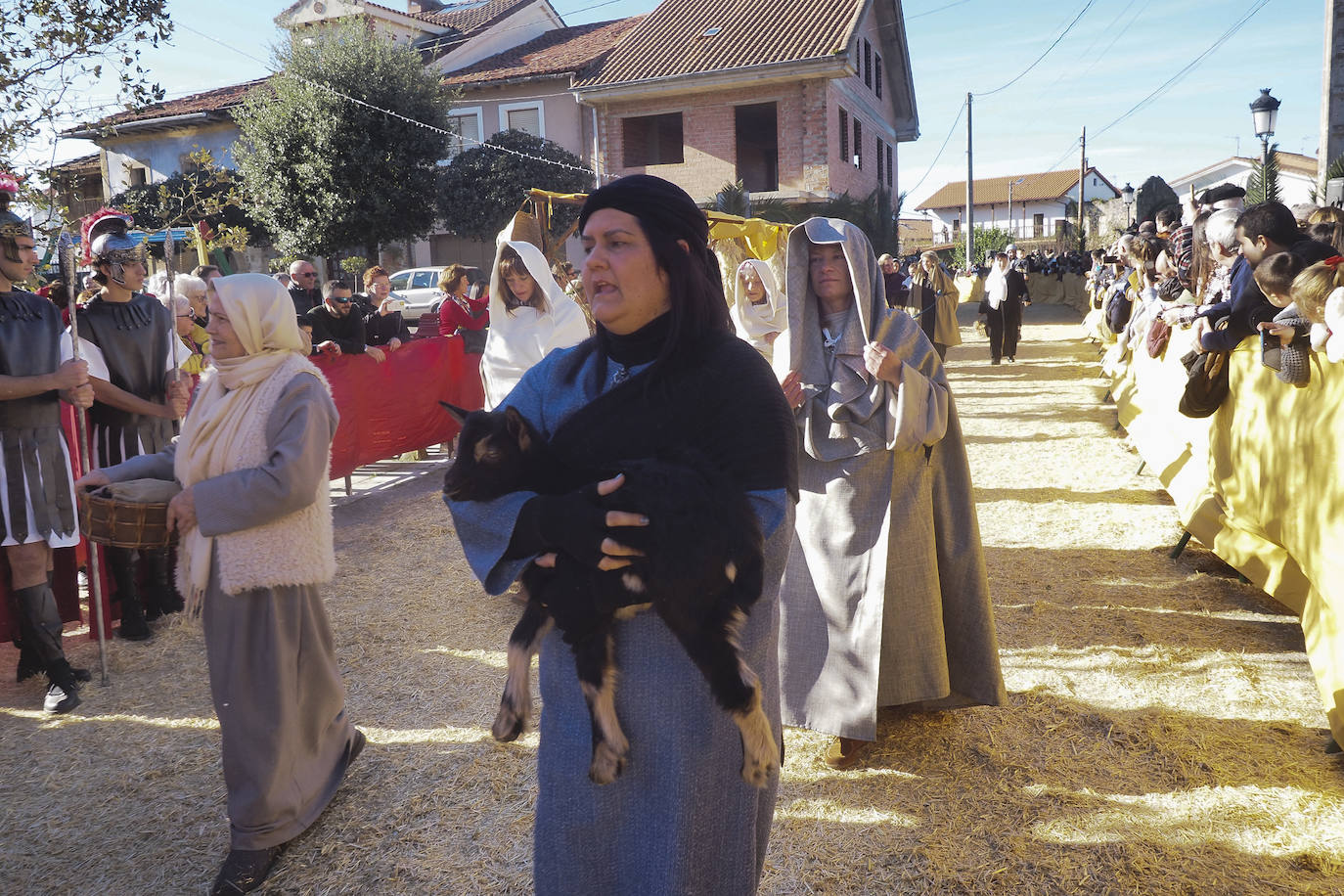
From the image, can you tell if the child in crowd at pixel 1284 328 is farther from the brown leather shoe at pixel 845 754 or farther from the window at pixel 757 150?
the window at pixel 757 150

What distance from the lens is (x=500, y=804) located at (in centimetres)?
345

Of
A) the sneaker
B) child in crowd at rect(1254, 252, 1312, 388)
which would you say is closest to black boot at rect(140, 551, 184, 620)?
the sneaker

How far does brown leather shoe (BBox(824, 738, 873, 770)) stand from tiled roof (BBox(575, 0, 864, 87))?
23.0 m

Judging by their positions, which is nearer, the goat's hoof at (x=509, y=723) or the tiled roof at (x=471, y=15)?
the goat's hoof at (x=509, y=723)

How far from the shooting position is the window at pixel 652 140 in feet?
89.1

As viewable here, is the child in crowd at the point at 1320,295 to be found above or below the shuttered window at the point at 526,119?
below

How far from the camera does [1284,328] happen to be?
161 inches

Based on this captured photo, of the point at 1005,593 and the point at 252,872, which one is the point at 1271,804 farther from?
the point at 252,872

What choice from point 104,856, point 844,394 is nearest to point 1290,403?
point 844,394

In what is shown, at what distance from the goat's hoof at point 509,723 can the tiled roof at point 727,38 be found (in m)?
24.4

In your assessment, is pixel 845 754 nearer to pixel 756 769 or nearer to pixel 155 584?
pixel 756 769

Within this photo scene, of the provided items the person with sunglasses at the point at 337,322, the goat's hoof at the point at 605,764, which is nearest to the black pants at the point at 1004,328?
the person with sunglasses at the point at 337,322

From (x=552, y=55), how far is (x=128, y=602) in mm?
26819

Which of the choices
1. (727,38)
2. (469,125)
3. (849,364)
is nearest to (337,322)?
(849,364)
